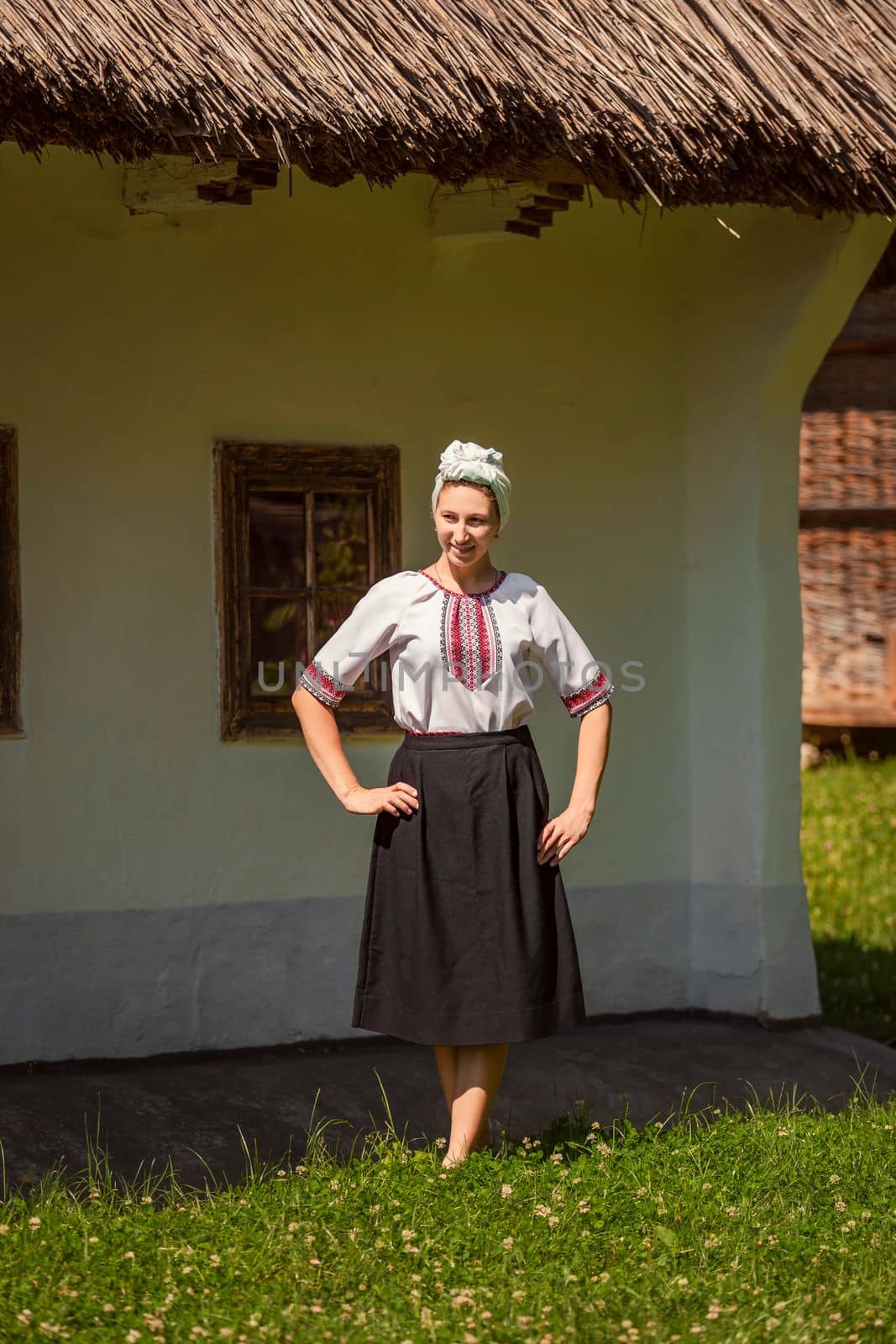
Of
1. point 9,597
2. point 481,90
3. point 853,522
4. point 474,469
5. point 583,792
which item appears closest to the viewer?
point 474,469

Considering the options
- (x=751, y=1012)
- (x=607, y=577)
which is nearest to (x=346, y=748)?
(x=607, y=577)

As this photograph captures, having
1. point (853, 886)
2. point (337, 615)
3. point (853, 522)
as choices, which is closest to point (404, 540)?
A: point (337, 615)

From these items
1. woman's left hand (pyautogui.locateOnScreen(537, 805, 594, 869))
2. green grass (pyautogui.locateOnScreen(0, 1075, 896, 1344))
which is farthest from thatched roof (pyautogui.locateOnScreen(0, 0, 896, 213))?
green grass (pyautogui.locateOnScreen(0, 1075, 896, 1344))

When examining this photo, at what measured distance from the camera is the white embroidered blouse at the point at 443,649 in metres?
3.90

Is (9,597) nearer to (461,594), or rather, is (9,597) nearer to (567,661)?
(461,594)

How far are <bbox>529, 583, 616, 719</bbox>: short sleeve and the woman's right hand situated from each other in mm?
447

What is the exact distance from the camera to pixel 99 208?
5.18m

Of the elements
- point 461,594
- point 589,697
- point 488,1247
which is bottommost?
point 488,1247

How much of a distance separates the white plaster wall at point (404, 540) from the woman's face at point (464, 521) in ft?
5.22

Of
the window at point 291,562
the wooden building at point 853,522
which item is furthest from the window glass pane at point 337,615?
the wooden building at point 853,522

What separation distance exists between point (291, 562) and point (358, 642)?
5.34 feet

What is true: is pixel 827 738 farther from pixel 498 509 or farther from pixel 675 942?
pixel 498 509

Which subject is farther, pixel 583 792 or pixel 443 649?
pixel 583 792

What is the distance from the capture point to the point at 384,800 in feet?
12.8
